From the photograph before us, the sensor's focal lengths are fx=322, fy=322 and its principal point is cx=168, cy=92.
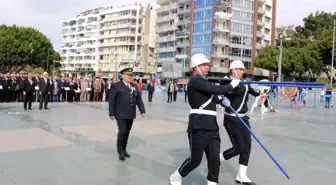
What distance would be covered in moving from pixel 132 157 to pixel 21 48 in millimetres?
61383

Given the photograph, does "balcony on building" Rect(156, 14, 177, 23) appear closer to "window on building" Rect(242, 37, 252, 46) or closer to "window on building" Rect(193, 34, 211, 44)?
"window on building" Rect(193, 34, 211, 44)

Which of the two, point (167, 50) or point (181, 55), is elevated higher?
point (167, 50)

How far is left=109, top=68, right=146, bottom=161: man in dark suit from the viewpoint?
6.43 meters

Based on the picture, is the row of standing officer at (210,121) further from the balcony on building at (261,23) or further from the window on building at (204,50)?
the balcony on building at (261,23)

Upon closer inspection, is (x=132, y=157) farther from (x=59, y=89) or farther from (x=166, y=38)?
(x=166, y=38)

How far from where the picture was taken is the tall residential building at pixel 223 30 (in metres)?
66.9

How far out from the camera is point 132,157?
6.66 m

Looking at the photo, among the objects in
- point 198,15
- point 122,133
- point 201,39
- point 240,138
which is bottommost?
point 122,133

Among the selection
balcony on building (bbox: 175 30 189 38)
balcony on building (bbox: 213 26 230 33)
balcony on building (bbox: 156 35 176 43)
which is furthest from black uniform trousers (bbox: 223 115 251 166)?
balcony on building (bbox: 156 35 176 43)

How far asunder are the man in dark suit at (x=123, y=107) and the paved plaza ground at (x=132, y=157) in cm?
42

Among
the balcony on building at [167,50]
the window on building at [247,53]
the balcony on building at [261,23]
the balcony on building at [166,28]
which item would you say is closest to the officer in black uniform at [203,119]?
the window on building at [247,53]

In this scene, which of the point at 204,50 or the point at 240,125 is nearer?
the point at 240,125

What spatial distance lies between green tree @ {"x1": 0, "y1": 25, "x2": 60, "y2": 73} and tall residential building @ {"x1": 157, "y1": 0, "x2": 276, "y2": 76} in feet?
96.2

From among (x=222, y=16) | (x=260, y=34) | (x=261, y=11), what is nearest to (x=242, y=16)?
→ (x=222, y=16)
